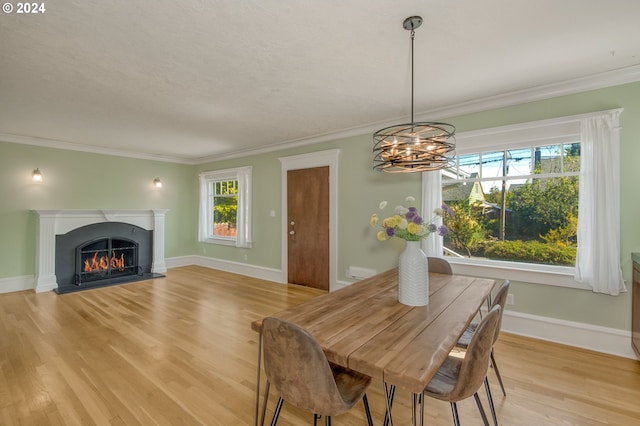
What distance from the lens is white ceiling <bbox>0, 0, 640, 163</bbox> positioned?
1820 millimetres

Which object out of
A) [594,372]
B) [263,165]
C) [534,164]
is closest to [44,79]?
[263,165]

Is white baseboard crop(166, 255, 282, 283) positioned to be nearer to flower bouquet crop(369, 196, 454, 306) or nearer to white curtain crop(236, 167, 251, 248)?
white curtain crop(236, 167, 251, 248)

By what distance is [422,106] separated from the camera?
3488 mm

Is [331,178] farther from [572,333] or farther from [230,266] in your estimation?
[572,333]

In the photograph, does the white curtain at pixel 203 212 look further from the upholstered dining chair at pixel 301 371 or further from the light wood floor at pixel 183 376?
the upholstered dining chair at pixel 301 371

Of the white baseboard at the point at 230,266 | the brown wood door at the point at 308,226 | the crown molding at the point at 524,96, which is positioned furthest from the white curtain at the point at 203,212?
the crown molding at the point at 524,96

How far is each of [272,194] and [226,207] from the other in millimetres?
1607

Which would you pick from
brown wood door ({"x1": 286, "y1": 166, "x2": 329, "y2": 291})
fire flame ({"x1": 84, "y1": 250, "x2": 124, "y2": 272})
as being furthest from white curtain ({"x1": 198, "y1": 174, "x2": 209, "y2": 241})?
brown wood door ({"x1": 286, "y1": 166, "x2": 329, "y2": 291})

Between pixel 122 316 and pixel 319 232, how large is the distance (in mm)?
2857

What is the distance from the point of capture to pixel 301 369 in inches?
50.2

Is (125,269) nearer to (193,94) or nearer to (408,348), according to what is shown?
Result: (193,94)

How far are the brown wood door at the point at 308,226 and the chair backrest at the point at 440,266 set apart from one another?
2058 millimetres

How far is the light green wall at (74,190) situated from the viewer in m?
4.62

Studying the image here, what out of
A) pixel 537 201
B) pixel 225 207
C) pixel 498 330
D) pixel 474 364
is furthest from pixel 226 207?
pixel 474 364
